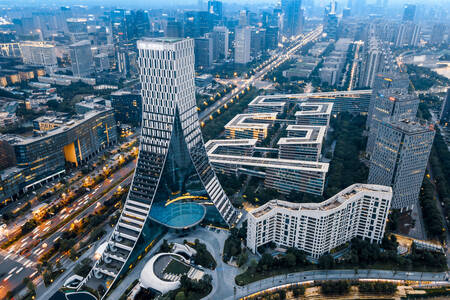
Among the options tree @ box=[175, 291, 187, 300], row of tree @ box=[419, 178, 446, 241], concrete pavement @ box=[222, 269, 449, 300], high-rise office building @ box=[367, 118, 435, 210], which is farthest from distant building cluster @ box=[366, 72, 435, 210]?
tree @ box=[175, 291, 187, 300]

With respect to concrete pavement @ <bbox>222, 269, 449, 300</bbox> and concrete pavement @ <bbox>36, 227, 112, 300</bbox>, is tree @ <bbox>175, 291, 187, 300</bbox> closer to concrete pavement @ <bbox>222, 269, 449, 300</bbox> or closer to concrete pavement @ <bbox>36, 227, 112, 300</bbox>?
concrete pavement @ <bbox>222, 269, 449, 300</bbox>

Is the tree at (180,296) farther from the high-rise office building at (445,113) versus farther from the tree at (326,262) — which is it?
the high-rise office building at (445,113)

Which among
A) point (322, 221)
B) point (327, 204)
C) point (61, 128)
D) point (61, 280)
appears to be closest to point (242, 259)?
point (322, 221)

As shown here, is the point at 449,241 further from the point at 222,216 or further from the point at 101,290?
the point at 101,290

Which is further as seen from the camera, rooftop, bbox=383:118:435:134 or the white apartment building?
rooftop, bbox=383:118:435:134

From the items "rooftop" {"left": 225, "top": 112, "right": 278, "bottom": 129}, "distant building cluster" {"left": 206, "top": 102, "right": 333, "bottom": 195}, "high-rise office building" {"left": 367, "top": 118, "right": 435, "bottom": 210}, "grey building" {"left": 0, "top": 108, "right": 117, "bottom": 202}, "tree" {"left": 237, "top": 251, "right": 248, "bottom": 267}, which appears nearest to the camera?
"tree" {"left": 237, "top": 251, "right": 248, "bottom": 267}

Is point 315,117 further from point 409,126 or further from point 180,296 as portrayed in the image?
point 180,296

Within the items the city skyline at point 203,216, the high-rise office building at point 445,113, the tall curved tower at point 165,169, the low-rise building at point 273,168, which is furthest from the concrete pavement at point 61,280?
the high-rise office building at point 445,113
